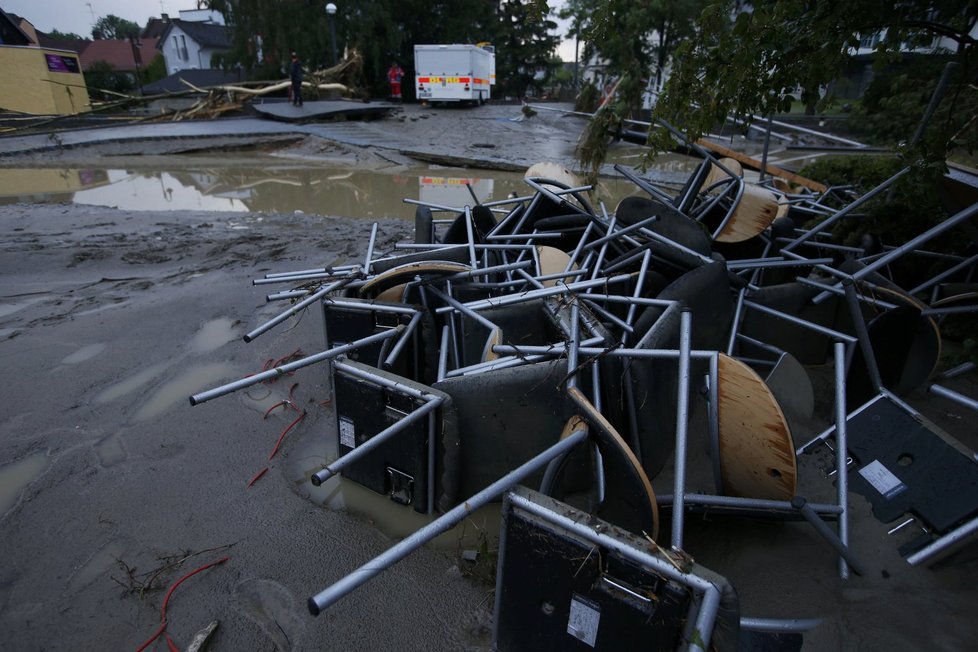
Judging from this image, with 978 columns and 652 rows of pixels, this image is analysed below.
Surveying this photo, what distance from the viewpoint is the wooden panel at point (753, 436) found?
2.27 metres

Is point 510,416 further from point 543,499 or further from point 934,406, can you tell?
point 934,406

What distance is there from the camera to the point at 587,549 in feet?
5.20

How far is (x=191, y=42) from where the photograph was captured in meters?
49.2

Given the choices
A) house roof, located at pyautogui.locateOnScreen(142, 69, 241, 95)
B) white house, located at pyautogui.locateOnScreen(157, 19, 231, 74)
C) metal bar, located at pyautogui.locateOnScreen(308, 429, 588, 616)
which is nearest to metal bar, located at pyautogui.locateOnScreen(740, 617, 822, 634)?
metal bar, located at pyautogui.locateOnScreen(308, 429, 588, 616)

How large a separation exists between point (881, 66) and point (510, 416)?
262 centimetres

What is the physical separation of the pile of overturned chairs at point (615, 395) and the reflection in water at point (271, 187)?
565 centimetres

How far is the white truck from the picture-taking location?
24.0 metres

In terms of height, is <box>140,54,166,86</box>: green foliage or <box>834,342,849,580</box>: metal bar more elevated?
<box>140,54,166,86</box>: green foliage

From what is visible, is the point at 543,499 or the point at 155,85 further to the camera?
the point at 155,85

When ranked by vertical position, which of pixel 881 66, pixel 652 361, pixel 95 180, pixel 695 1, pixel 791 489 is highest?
pixel 695 1

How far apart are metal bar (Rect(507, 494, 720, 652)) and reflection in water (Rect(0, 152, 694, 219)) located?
8325 mm

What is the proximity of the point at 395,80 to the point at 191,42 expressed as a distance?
112 ft

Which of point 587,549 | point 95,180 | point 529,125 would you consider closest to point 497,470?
point 587,549

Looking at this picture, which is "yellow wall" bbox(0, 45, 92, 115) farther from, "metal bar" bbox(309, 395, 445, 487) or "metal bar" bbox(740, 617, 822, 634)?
"metal bar" bbox(740, 617, 822, 634)
